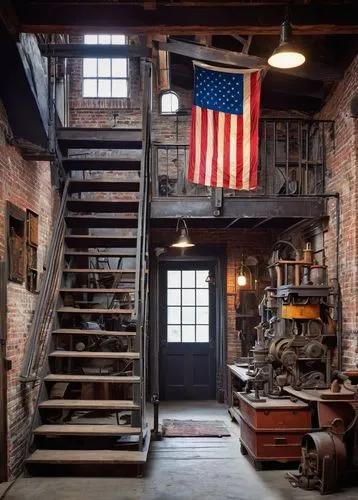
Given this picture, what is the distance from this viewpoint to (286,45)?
189 inches

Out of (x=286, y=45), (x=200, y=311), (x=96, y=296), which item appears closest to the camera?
(x=286, y=45)

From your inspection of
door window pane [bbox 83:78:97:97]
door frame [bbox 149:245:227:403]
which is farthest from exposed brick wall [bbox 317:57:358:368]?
door window pane [bbox 83:78:97:97]

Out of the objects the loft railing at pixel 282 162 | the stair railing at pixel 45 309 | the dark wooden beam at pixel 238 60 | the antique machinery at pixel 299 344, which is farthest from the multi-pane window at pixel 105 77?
the antique machinery at pixel 299 344

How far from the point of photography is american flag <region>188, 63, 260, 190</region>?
7.27m

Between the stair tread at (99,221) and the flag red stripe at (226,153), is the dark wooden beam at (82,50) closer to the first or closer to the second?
the flag red stripe at (226,153)

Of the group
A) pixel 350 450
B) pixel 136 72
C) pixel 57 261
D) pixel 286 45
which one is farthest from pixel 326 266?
pixel 136 72

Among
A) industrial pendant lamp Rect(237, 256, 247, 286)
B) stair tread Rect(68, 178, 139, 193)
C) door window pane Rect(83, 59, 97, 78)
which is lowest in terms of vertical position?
industrial pendant lamp Rect(237, 256, 247, 286)

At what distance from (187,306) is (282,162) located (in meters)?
3.55

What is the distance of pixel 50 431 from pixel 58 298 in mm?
1779

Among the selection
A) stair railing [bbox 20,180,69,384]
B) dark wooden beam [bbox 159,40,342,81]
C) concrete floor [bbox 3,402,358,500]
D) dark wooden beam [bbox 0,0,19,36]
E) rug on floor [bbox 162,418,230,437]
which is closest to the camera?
dark wooden beam [bbox 0,0,19,36]

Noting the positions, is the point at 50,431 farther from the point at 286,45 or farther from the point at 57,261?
the point at 286,45

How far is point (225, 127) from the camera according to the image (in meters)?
7.37

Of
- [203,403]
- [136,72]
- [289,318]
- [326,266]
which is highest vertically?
[136,72]

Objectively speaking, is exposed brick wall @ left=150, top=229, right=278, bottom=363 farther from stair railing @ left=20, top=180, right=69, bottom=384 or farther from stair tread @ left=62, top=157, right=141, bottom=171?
stair railing @ left=20, top=180, right=69, bottom=384
